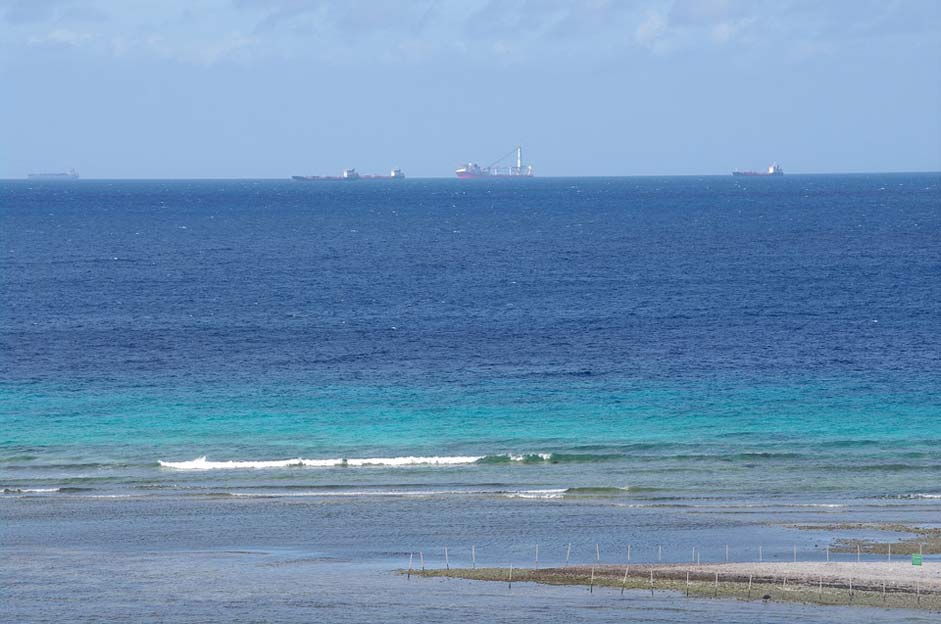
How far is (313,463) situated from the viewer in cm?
6956

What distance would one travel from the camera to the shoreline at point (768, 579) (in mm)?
44062

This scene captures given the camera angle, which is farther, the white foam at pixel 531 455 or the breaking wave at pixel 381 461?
the white foam at pixel 531 455

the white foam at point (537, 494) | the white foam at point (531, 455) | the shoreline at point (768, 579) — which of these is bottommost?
the white foam at point (537, 494)

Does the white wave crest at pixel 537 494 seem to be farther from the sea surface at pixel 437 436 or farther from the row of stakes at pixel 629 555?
the row of stakes at pixel 629 555

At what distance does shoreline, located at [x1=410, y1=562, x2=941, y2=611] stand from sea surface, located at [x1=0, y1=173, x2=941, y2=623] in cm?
115

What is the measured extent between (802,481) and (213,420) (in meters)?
34.3

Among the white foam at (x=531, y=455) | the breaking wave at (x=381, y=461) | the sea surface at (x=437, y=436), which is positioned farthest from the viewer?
the white foam at (x=531, y=455)

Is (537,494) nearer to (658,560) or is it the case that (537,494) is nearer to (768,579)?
(658,560)

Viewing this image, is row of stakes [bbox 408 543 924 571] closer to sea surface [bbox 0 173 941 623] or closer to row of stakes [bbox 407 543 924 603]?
row of stakes [bbox 407 543 924 603]

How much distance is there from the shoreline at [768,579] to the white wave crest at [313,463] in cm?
2081

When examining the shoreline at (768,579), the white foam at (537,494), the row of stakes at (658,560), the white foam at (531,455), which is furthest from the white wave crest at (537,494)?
the shoreline at (768,579)

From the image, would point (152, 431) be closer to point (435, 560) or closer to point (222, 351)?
point (222, 351)

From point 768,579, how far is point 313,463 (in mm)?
30190

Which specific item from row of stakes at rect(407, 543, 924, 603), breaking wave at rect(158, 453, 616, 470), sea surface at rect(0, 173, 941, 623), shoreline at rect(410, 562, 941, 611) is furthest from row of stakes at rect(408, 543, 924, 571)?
breaking wave at rect(158, 453, 616, 470)
